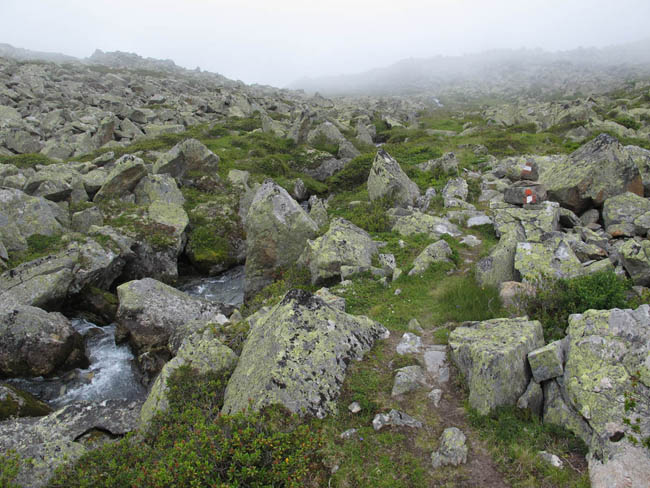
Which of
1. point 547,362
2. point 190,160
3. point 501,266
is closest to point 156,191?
point 190,160

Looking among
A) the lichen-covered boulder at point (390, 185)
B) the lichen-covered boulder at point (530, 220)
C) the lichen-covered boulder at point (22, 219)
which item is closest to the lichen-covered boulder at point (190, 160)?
the lichen-covered boulder at point (22, 219)

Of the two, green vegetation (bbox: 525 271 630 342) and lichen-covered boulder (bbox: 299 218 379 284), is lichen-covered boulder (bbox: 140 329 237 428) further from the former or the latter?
green vegetation (bbox: 525 271 630 342)

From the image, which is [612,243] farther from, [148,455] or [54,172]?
[54,172]

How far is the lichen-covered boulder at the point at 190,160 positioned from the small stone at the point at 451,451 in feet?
86.9

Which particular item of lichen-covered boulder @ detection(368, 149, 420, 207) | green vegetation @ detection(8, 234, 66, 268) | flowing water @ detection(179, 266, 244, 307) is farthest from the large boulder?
green vegetation @ detection(8, 234, 66, 268)

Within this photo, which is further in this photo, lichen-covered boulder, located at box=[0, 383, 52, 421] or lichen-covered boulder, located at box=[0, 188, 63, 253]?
lichen-covered boulder, located at box=[0, 188, 63, 253]

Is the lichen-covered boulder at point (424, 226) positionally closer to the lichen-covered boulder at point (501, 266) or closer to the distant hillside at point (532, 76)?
the lichen-covered boulder at point (501, 266)

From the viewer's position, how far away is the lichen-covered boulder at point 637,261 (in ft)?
32.3

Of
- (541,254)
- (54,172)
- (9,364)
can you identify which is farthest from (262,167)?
(541,254)

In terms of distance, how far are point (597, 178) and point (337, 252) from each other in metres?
11.8

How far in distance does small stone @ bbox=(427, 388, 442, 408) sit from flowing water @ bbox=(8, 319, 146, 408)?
10.1m

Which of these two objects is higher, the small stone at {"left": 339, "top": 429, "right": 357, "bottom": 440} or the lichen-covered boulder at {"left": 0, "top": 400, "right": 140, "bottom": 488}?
the small stone at {"left": 339, "top": 429, "right": 357, "bottom": 440}

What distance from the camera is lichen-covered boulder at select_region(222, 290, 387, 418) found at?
8102mm

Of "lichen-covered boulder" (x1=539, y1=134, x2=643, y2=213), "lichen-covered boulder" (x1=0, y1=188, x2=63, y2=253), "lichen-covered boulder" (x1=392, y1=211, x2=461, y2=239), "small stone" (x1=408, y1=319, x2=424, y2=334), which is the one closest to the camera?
"small stone" (x1=408, y1=319, x2=424, y2=334)
